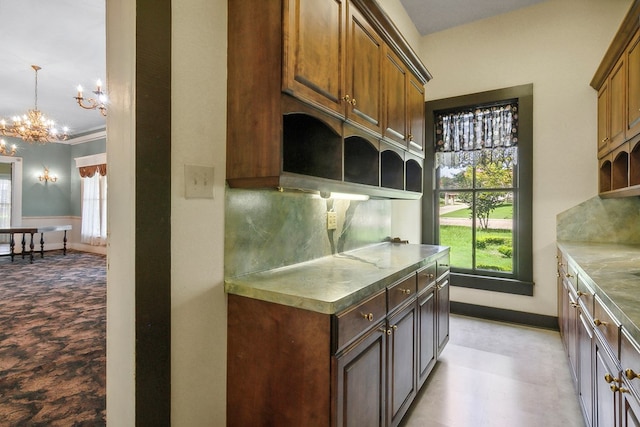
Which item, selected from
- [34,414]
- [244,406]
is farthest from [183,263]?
[34,414]

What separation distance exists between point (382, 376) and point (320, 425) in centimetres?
45

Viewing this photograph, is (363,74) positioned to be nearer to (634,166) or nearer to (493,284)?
(634,166)

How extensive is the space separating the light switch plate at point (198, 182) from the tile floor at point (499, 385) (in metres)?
1.74

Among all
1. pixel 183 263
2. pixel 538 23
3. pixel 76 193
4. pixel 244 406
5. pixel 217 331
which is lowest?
pixel 244 406

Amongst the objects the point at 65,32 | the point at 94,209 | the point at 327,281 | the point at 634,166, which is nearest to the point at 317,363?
the point at 327,281

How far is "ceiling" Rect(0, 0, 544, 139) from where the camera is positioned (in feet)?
10.6

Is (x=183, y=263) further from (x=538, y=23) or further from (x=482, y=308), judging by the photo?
(x=538, y=23)

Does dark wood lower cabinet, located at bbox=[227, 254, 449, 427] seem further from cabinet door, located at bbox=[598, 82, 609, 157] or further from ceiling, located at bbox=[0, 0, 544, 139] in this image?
ceiling, located at bbox=[0, 0, 544, 139]

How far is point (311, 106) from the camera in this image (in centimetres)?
154

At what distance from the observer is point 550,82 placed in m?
3.47

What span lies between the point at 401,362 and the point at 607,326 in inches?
36.6

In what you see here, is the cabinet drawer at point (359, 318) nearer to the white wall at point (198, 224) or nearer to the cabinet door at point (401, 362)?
the cabinet door at point (401, 362)

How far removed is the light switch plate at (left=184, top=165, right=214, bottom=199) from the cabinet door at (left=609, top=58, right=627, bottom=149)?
289 cm

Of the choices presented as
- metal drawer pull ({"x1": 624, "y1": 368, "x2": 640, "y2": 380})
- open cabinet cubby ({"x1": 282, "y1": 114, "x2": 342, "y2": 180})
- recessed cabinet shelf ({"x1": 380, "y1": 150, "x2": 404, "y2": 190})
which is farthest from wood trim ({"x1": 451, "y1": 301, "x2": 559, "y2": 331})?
open cabinet cubby ({"x1": 282, "y1": 114, "x2": 342, "y2": 180})
